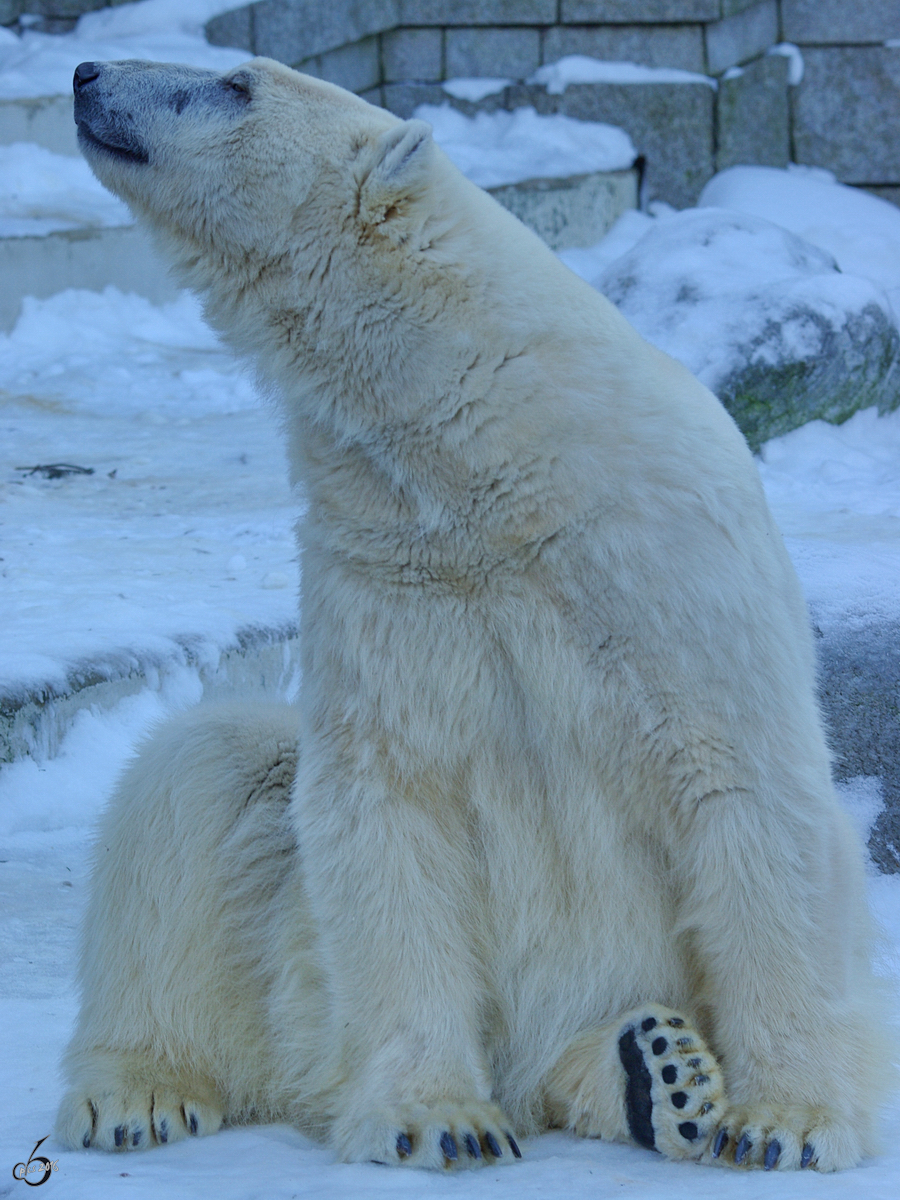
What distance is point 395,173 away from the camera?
1.89 metres

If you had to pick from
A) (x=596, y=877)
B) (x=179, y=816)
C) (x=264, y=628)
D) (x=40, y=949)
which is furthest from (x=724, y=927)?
(x=264, y=628)

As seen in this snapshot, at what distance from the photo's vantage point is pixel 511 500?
5.88 feet

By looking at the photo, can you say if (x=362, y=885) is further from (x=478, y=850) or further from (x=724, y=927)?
(x=724, y=927)

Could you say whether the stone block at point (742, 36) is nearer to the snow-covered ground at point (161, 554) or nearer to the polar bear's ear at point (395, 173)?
the snow-covered ground at point (161, 554)

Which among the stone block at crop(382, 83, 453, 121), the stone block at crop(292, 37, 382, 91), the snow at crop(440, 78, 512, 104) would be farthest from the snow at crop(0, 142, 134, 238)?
the snow at crop(440, 78, 512, 104)

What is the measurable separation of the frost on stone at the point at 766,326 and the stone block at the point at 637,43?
4.15 meters

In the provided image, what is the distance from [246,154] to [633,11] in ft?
29.1

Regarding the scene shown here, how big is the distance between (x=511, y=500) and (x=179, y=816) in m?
0.72

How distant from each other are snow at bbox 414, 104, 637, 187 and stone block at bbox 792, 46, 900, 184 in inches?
51.3

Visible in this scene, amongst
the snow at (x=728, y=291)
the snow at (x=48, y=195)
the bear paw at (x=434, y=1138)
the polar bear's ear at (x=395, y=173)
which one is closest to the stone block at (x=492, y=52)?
the snow at (x=48, y=195)

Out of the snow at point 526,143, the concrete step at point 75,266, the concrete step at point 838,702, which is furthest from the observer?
the snow at point 526,143

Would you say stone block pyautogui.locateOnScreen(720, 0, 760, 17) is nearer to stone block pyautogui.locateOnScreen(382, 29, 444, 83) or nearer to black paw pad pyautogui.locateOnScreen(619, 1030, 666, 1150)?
stone block pyautogui.locateOnScreen(382, 29, 444, 83)

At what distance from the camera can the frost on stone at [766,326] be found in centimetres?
571

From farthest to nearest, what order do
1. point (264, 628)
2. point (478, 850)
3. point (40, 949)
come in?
point (264, 628), point (40, 949), point (478, 850)
